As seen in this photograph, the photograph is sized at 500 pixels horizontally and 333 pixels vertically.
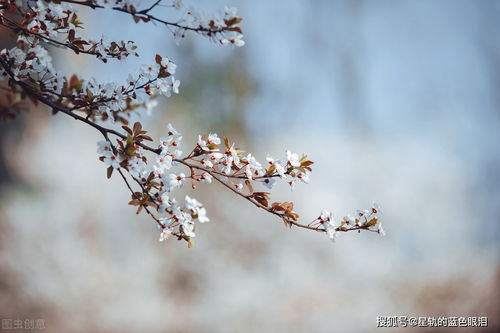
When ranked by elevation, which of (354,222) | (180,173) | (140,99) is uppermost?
(140,99)

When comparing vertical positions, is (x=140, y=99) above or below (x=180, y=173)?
above

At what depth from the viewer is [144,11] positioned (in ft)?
3.05

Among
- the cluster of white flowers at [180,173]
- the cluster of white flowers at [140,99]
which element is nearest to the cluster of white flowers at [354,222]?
the cluster of white flowers at [140,99]

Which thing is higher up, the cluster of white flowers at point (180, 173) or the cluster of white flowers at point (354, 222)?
the cluster of white flowers at point (180, 173)

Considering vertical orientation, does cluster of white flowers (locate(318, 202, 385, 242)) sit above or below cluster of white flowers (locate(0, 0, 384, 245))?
below

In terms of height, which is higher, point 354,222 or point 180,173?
point 180,173

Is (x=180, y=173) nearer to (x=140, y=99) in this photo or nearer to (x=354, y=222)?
(x=140, y=99)

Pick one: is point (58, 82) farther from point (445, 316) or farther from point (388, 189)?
point (388, 189)

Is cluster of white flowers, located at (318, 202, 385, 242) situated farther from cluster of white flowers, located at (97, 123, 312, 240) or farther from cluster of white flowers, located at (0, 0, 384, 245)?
cluster of white flowers, located at (97, 123, 312, 240)

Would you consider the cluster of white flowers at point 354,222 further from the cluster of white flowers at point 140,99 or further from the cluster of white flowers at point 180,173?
the cluster of white flowers at point 180,173

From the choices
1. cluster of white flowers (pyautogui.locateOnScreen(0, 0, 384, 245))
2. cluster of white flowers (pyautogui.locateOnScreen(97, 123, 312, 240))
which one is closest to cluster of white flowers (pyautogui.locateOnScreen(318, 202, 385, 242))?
cluster of white flowers (pyautogui.locateOnScreen(0, 0, 384, 245))

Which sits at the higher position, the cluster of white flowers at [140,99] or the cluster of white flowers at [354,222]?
the cluster of white flowers at [140,99]

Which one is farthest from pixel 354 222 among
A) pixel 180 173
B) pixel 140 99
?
pixel 140 99

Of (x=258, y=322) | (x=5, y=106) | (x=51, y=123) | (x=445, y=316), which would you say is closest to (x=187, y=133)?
(x=51, y=123)
